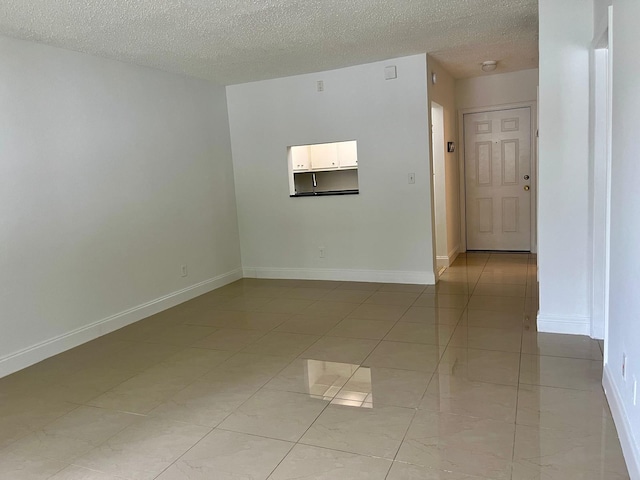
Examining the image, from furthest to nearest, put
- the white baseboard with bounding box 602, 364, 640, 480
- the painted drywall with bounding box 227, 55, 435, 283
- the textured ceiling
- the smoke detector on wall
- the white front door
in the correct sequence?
the white front door
the smoke detector on wall
the painted drywall with bounding box 227, 55, 435, 283
the textured ceiling
the white baseboard with bounding box 602, 364, 640, 480

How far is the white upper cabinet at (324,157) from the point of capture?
682cm

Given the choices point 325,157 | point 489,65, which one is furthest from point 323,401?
point 325,157

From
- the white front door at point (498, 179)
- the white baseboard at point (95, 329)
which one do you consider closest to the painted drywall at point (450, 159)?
the white front door at point (498, 179)

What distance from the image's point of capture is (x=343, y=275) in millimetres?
5504

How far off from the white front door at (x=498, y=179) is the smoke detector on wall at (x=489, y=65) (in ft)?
2.71

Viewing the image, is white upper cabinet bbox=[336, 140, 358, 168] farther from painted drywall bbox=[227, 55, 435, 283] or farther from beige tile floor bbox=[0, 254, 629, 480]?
beige tile floor bbox=[0, 254, 629, 480]

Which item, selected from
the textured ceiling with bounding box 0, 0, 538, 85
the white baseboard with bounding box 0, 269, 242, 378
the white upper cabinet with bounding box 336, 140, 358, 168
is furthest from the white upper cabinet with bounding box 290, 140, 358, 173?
the white baseboard with bounding box 0, 269, 242, 378

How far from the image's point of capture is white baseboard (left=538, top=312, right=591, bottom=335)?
330cm

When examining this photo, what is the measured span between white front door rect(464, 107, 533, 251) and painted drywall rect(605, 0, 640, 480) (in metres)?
4.30

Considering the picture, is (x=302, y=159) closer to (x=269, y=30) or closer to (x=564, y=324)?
(x=269, y=30)

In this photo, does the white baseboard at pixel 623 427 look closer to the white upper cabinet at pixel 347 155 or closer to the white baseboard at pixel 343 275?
the white baseboard at pixel 343 275

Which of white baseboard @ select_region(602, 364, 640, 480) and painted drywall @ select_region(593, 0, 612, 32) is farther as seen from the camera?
painted drywall @ select_region(593, 0, 612, 32)

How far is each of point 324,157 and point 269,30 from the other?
3335 millimetres

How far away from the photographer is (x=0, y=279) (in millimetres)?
3223
